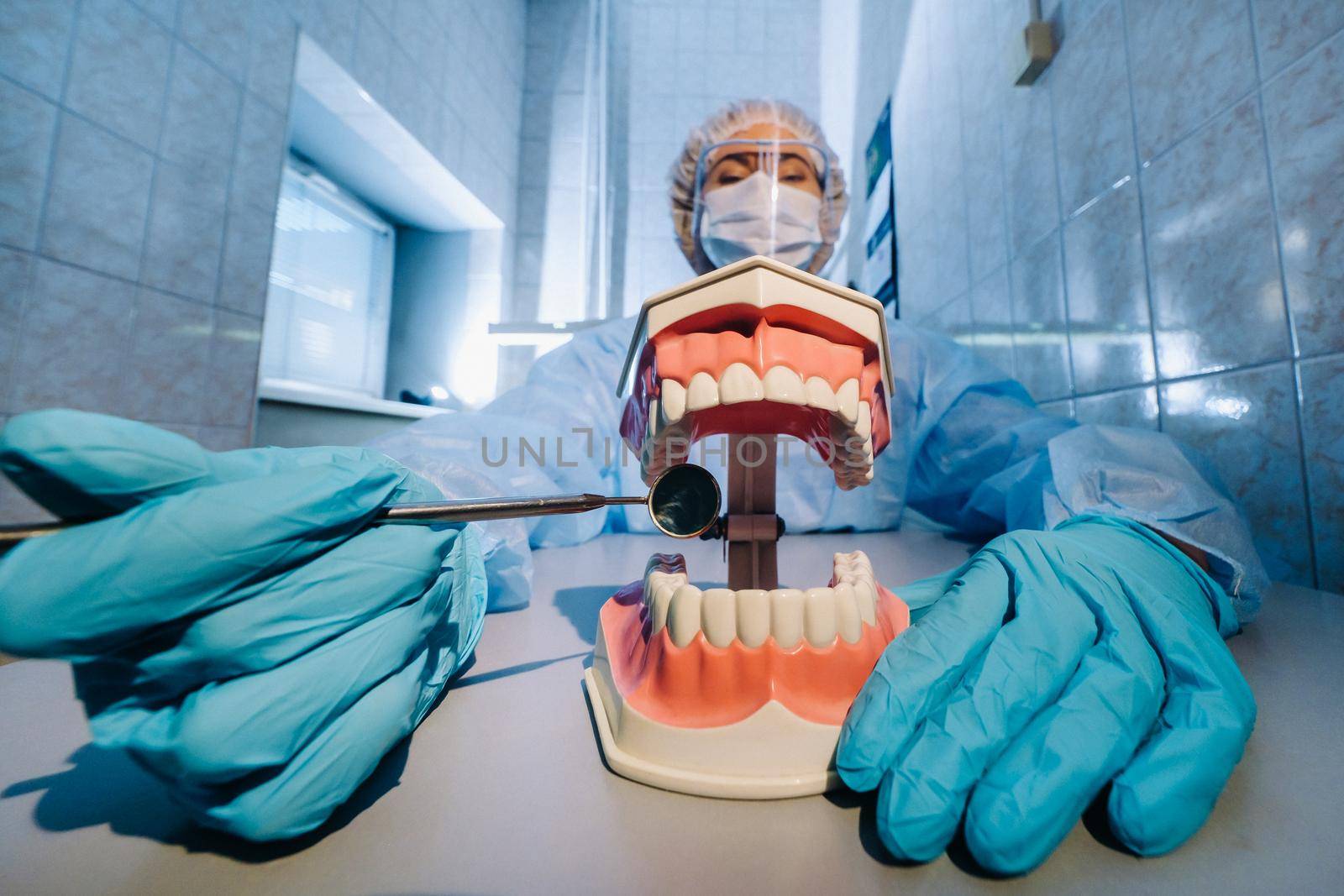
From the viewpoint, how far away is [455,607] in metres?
0.54

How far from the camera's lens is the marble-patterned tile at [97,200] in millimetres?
1298

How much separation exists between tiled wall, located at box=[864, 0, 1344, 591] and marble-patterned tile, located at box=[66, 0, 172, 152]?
2238mm

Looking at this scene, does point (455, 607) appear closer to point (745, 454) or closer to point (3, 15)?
point (745, 454)

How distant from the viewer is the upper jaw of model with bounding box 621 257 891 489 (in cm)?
41

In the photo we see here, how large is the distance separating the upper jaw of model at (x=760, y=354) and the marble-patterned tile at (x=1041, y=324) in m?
1.07

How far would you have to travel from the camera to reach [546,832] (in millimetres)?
334

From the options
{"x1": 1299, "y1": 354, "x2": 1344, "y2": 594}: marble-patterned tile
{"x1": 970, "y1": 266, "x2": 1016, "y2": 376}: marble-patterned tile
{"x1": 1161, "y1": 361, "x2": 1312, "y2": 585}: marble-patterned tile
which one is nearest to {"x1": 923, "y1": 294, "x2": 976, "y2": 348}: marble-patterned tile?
{"x1": 970, "y1": 266, "x2": 1016, "y2": 376}: marble-patterned tile

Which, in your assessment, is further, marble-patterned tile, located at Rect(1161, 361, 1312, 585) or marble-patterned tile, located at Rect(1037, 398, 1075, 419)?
marble-patterned tile, located at Rect(1037, 398, 1075, 419)

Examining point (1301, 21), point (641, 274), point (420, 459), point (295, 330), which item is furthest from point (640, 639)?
point (641, 274)

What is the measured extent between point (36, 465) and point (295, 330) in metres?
2.91

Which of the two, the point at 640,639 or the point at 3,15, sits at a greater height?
the point at 3,15

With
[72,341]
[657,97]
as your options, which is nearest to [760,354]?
[72,341]

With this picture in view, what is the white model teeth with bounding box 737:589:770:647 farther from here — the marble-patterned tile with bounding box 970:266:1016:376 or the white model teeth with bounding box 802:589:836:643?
the marble-patterned tile with bounding box 970:266:1016:376

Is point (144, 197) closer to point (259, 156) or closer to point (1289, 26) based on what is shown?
point (259, 156)
